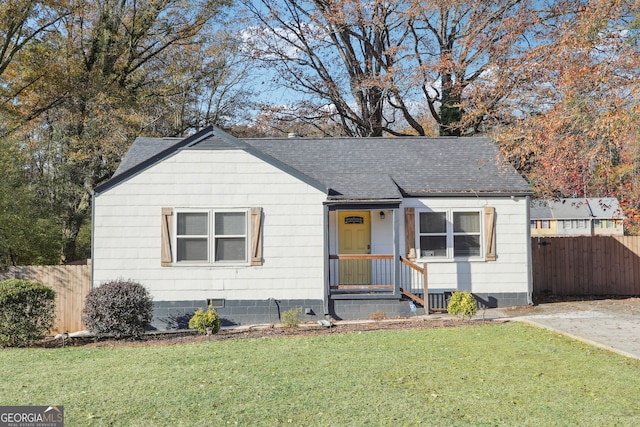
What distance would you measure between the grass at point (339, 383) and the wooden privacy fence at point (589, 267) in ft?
24.5

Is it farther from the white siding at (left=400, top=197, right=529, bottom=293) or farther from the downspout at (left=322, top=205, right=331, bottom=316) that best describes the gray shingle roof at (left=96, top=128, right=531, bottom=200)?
the downspout at (left=322, top=205, right=331, bottom=316)

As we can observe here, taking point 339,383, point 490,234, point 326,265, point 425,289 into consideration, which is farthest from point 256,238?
point 339,383

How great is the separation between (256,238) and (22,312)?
196 inches

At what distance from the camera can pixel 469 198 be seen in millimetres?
13359

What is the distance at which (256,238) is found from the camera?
12391mm

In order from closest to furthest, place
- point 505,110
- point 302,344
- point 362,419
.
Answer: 1. point 362,419
2. point 302,344
3. point 505,110

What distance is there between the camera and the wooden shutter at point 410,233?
1319 centimetres

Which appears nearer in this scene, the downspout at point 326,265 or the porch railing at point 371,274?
the downspout at point 326,265

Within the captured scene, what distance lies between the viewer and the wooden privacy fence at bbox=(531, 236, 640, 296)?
16125 millimetres

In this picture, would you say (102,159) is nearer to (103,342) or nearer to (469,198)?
(103,342)

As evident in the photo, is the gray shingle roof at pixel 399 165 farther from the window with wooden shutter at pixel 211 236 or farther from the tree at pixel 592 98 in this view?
the window with wooden shutter at pixel 211 236

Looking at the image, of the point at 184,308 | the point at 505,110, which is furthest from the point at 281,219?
the point at 505,110

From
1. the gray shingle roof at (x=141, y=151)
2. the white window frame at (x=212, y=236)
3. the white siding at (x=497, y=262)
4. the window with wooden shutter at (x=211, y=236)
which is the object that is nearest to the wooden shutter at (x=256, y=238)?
the window with wooden shutter at (x=211, y=236)

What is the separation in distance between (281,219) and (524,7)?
1546 cm
